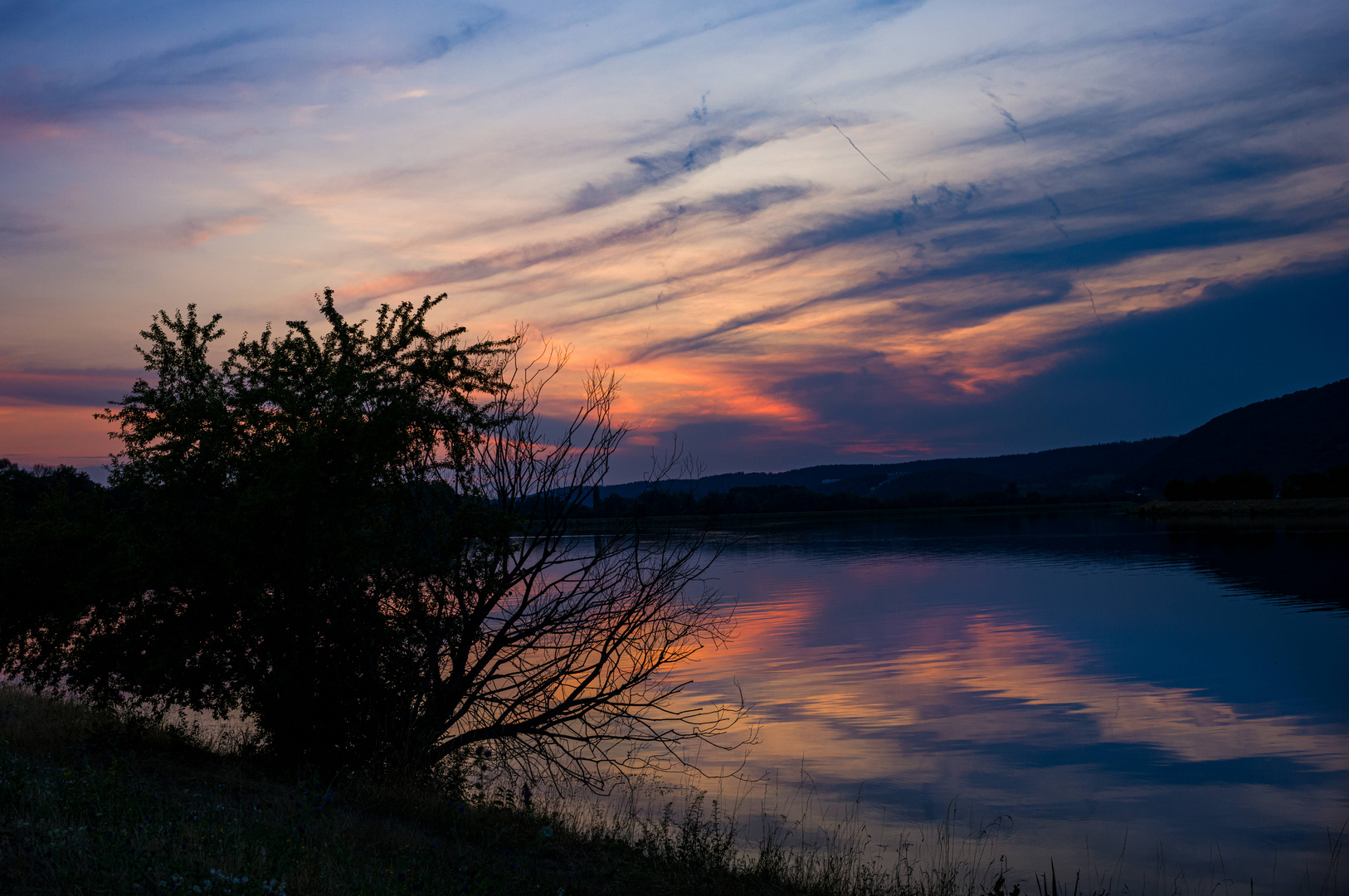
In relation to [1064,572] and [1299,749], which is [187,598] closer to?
[1299,749]

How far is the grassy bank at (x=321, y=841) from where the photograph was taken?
723 cm

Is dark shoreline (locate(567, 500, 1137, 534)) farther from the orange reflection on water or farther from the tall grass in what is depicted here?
the tall grass

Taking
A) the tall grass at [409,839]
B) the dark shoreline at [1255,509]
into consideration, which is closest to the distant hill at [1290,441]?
the dark shoreline at [1255,509]

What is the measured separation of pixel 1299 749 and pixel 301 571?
1865cm

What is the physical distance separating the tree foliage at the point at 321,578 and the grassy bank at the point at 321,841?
1163 millimetres

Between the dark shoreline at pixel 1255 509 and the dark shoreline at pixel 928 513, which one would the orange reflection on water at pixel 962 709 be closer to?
the dark shoreline at pixel 1255 509

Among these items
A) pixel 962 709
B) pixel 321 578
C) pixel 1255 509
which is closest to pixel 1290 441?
pixel 1255 509

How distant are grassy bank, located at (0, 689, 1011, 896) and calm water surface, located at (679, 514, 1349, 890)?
306 cm

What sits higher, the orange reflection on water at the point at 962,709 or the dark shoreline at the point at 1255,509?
the dark shoreline at the point at 1255,509

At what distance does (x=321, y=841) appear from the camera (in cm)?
906

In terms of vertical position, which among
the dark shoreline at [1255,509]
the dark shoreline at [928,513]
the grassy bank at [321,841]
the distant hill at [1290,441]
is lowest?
the grassy bank at [321,841]

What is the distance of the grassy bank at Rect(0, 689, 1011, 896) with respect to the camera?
723 cm

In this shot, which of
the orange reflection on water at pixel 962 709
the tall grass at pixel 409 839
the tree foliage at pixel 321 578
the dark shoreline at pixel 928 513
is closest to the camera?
the tall grass at pixel 409 839

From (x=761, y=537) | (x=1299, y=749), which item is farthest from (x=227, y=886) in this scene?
(x=761, y=537)
